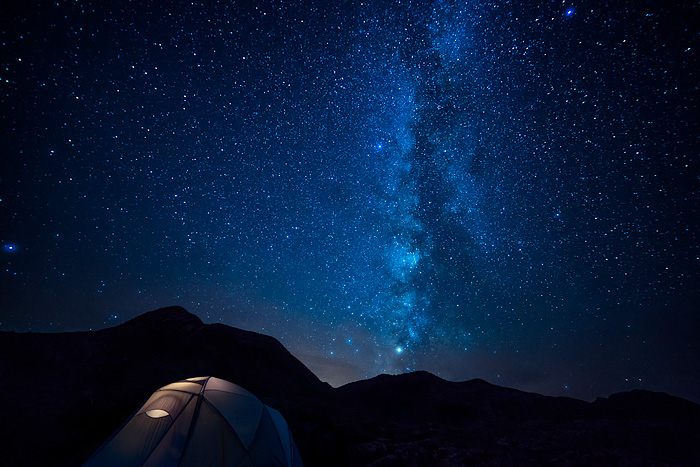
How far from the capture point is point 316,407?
15781 mm

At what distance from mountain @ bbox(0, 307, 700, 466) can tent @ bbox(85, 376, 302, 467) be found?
135 inches

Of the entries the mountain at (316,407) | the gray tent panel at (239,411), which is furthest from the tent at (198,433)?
the mountain at (316,407)

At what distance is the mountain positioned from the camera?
31.2 feet

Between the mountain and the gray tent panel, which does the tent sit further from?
the mountain

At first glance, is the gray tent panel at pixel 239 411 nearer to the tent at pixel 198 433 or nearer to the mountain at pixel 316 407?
the tent at pixel 198 433

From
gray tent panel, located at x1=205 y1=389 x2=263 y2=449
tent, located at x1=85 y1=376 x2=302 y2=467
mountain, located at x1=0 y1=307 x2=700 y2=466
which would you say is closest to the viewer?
tent, located at x1=85 y1=376 x2=302 y2=467

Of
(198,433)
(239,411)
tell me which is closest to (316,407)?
(239,411)

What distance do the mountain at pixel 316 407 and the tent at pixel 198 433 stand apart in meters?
3.44

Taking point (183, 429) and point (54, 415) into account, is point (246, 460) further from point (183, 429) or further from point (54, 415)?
point (54, 415)

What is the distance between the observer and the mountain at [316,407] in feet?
31.2

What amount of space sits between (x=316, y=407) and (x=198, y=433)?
11.2 m

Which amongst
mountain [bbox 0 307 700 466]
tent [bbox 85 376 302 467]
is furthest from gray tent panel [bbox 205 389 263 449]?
mountain [bbox 0 307 700 466]

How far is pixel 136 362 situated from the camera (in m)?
13.6

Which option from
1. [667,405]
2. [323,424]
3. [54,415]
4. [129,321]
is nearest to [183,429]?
[54,415]
